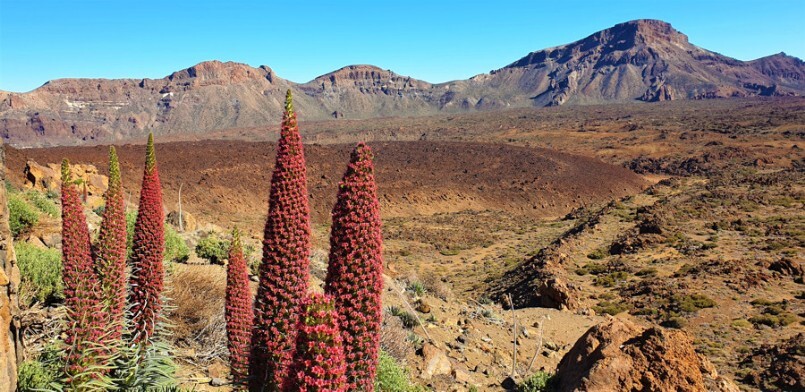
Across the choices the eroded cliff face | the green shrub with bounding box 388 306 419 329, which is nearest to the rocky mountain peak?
the green shrub with bounding box 388 306 419 329

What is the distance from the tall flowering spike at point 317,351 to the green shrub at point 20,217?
26.0 ft

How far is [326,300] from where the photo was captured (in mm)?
1954

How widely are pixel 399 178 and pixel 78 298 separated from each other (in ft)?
128

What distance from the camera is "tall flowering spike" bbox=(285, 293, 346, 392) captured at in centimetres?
190

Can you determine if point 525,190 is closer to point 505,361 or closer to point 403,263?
point 403,263

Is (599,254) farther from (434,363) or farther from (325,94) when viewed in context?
(325,94)

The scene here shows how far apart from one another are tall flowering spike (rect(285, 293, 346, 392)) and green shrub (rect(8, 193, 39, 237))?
792 cm

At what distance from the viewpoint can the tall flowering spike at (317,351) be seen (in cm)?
190

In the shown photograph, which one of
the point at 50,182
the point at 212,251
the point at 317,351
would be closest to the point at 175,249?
the point at 212,251

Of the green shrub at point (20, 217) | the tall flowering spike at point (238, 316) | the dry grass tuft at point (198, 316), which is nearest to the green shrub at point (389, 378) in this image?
the dry grass tuft at point (198, 316)

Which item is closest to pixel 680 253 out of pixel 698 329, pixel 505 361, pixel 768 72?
pixel 698 329

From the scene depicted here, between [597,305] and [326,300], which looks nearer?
[326,300]

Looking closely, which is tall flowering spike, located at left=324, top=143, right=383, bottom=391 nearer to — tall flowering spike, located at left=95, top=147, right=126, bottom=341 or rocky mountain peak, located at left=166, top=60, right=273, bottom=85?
tall flowering spike, located at left=95, top=147, right=126, bottom=341

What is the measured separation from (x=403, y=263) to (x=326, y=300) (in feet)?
70.5
